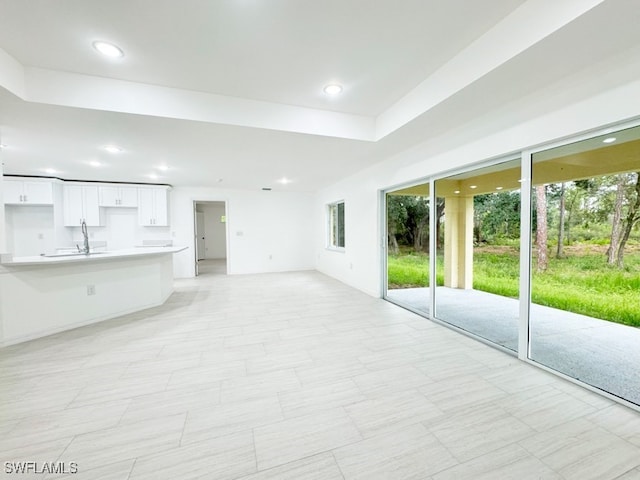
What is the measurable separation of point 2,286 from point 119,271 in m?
1.13

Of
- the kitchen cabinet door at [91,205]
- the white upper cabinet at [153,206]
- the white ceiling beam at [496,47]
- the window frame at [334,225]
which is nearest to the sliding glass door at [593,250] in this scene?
the white ceiling beam at [496,47]

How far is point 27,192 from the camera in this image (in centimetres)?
564

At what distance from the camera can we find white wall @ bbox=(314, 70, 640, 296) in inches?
71.1

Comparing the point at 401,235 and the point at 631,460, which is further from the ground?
the point at 401,235

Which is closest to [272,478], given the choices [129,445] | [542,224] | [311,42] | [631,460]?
[129,445]

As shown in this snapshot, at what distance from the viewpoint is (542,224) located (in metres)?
2.63

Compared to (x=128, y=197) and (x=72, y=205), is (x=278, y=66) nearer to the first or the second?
(x=128, y=197)

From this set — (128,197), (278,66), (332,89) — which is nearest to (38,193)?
(128,197)

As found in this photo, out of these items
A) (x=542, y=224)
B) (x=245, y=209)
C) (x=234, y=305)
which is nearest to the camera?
(x=542, y=224)

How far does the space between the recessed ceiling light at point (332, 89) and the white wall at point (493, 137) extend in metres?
1.43

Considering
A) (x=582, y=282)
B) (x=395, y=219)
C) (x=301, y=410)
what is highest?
(x=395, y=219)

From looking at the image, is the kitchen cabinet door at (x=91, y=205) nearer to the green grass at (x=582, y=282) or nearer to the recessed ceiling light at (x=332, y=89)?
the recessed ceiling light at (x=332, y=89)

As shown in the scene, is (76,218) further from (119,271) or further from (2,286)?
(2,286)

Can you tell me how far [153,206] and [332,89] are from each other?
230 inches
